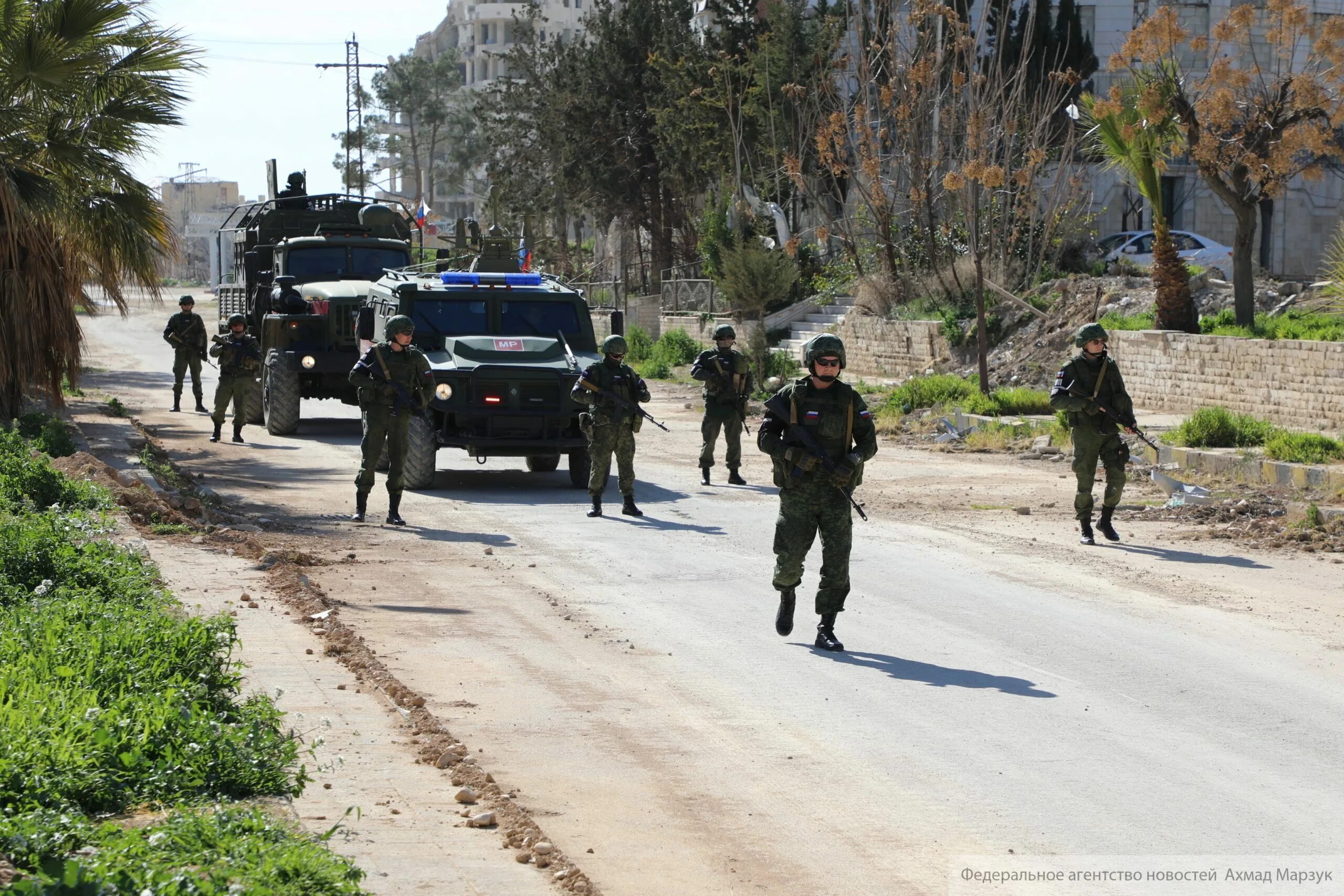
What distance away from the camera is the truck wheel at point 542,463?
17.0m

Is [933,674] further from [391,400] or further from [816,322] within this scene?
[816,322]

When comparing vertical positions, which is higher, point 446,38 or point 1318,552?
point 446,38

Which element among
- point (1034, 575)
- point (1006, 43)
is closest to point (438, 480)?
point (1034, 575)

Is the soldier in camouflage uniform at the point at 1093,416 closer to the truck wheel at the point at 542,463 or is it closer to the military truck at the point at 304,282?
the truck wheel at the point at 542,463

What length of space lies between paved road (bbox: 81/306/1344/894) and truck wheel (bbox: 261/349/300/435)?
8264 millimetres

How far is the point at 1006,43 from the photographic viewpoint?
1387 inches

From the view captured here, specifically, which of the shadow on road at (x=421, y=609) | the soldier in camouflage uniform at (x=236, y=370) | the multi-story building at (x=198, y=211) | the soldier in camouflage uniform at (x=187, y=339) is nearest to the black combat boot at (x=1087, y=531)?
the shadow on road at (x=421, y=609)

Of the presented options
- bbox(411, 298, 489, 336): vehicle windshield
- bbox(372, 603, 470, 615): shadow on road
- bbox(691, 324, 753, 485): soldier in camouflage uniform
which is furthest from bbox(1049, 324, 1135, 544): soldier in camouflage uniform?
bbox(411, 298, 489, 336): vehicle windshield

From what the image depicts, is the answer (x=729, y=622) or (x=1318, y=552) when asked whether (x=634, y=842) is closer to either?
(x=729, y=622)

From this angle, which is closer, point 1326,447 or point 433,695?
point 433,695

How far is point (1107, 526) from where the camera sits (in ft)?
41.6

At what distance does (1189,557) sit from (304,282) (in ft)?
46.9

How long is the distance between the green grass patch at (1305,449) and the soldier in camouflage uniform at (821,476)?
8.34 m

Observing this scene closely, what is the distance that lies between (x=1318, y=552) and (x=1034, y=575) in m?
2.74
